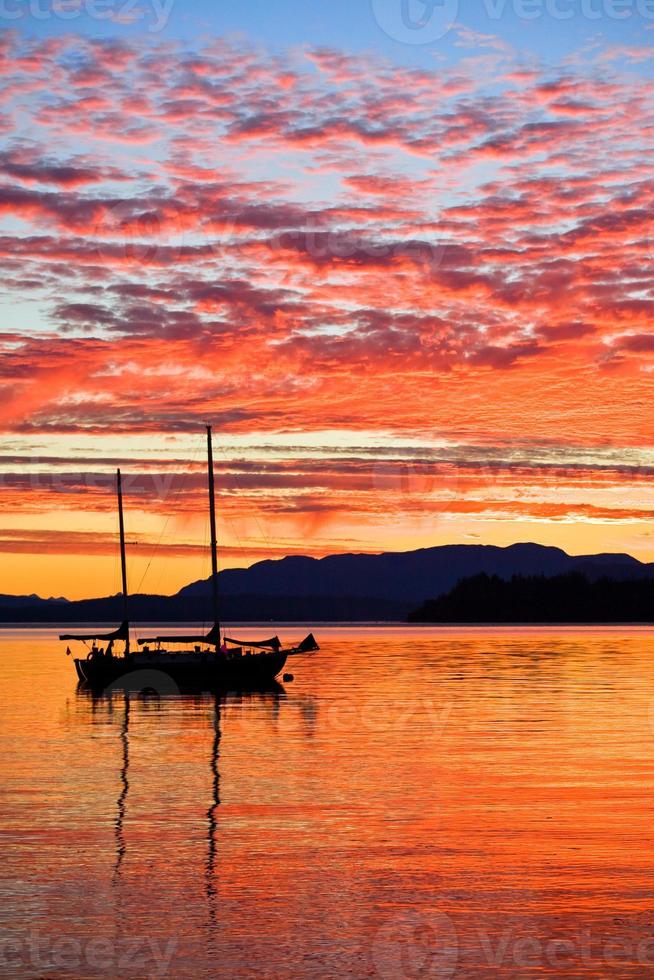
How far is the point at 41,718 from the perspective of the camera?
67.9 m

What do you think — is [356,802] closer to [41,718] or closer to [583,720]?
[583,720]

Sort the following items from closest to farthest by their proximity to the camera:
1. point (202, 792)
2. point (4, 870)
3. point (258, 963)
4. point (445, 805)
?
1. point (258, 963)
2. point (4, 870)
3. point (445, 805)
4. point (202, 792)

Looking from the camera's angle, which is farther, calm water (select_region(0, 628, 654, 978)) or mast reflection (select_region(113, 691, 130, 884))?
mast reflection (select_region(113, 691, 130, 884))

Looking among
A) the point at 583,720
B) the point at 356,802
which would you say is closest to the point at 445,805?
the point at 356,802

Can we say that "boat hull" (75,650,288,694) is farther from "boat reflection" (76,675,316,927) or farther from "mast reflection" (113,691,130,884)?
"mast reflection" (113,691,130,884)

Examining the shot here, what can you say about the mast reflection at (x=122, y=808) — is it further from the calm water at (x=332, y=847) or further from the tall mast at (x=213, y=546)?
the tall mast at (x=213, y=546)

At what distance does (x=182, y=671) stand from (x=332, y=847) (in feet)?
208

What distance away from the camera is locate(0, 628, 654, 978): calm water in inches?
838

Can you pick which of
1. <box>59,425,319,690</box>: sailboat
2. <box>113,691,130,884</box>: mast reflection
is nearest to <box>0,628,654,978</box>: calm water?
<box>113,691,130,884</box>: mast reflection

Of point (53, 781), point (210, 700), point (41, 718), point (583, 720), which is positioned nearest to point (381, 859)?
point (53, 781)

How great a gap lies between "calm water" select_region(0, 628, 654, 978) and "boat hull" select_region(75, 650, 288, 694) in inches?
1076

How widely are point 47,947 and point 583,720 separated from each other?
1720 inches

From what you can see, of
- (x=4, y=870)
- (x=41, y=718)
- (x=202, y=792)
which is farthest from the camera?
(x=41, y=718)

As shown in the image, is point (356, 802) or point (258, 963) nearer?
point (258, 963)
